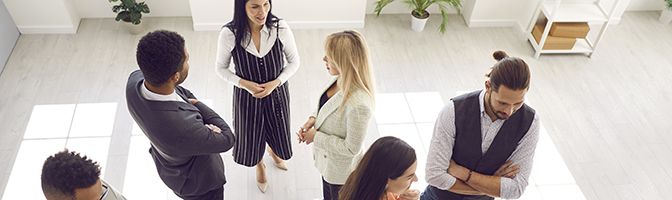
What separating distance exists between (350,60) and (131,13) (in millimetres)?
3072

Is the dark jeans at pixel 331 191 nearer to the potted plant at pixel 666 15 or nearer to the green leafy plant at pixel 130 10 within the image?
the green leafy plant at pixel 130 10

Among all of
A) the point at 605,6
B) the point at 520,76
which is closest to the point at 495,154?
the point at 520,76

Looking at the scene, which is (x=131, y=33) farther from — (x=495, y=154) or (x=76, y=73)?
(x=495, y=154)

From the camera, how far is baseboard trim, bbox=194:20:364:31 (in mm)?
4715

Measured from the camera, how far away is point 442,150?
2.08 m

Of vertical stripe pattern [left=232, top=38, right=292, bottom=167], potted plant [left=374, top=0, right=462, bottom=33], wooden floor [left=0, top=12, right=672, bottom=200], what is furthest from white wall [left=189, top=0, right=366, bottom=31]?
vertical stripe pattern [left=232, top=38, right=292, bottom=167]

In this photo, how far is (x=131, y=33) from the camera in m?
4.66

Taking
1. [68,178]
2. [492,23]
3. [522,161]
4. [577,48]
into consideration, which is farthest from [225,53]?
[577,48]

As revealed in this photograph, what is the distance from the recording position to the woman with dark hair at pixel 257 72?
2432mm

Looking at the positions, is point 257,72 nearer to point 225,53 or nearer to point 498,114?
point 225,53

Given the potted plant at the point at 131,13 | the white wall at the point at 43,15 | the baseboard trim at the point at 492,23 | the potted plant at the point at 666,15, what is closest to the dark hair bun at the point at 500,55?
the baseboard trim at the point at 492,23

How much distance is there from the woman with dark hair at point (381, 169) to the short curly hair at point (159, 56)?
799 millimetres

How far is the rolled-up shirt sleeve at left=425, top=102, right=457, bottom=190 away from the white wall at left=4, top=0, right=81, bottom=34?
374cm

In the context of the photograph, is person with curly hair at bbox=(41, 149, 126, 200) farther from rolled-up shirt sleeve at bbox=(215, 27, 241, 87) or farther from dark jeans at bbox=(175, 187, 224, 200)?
rolled-up shirt sleeve at bbox=(215, 27, 241, 87)
